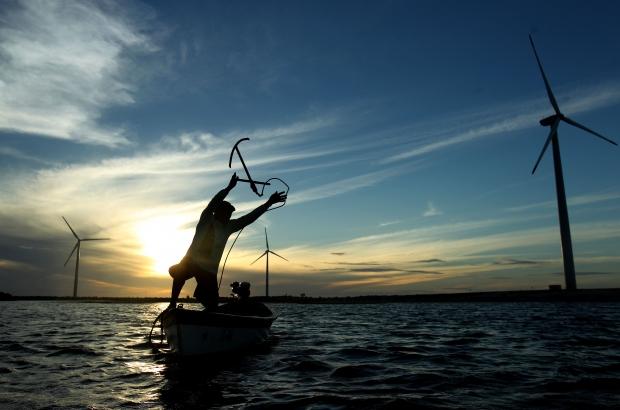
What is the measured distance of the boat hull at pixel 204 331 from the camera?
1269 cm

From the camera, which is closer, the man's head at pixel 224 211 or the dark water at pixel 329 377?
the dark water at pixel 329 377

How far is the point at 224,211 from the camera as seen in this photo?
45.3 ft

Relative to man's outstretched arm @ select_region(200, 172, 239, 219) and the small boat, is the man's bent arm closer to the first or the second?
man's outstretched arm @ select_region(200, 172, 239, 219)

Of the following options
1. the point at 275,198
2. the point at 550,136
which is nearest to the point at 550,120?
the point at 550,136

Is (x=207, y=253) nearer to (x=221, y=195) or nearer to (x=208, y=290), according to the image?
(x=208, y=290)

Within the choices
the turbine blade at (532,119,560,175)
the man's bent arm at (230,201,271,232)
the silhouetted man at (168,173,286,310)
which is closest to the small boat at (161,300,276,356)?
the silhouetted man at (168,173,286,310)

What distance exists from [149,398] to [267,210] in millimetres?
7707

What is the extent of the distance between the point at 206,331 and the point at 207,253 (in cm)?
235

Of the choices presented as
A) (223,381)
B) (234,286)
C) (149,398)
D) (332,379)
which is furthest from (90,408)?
(234,286)

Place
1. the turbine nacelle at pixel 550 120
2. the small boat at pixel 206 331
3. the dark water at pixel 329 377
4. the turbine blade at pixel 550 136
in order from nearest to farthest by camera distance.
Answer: the dark water at pixel 329 377 < the small boat at pixel 206 331 < the turbine blade at pixel 550 136 < the turbine nacelle at pixel 550 120

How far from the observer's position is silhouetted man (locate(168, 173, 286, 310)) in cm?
1320

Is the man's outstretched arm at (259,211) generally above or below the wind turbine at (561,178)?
below

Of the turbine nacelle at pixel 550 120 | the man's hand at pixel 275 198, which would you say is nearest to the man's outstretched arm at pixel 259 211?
the man's hand at pixel 275 198

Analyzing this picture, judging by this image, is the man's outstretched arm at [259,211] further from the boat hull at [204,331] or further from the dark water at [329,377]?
the dark water at [329,377]
